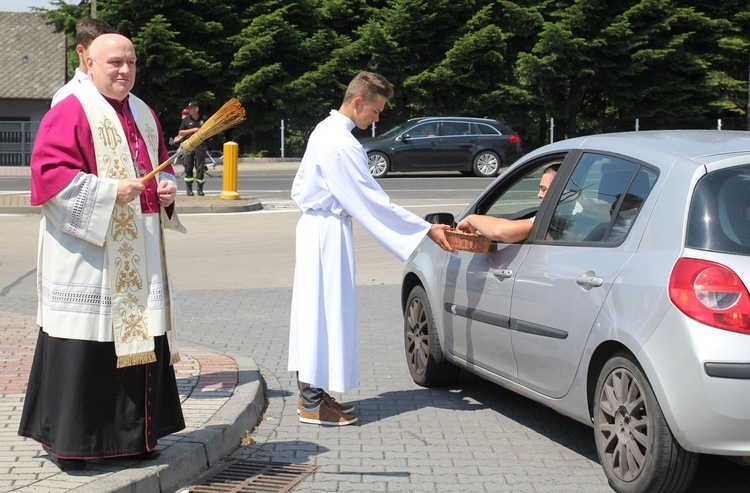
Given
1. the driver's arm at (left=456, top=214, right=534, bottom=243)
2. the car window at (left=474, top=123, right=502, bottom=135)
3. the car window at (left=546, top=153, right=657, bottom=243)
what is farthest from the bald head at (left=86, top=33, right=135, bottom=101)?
the car window at (left=474, top=123, right=502, bottom=135)

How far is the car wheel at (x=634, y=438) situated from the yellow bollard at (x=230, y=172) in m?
16.2

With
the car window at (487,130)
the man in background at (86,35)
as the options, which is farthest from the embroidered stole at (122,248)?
the car window at (487,130)

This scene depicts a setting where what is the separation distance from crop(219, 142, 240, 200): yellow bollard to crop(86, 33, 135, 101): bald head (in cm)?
1600

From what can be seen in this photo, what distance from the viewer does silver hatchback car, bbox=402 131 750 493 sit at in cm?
450

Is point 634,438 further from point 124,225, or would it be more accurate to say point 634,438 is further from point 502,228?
point 124,225

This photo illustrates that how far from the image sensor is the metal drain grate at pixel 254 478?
5.20 m

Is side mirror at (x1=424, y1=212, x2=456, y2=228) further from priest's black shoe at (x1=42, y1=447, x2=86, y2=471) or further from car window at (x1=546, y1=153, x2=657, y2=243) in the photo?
priest's black shoe at (x1=42, y1=447, x2=86, y2=471)

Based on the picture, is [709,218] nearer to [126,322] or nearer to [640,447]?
[640,447]

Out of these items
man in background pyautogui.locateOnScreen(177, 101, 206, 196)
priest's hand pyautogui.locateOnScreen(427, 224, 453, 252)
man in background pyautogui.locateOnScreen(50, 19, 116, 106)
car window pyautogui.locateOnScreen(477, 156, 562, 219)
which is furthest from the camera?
man in background pyautogui.locateOnScreen(177, 101, 206, 196)

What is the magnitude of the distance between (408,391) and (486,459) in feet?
5.44

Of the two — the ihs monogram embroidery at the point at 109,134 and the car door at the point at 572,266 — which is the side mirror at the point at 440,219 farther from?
the ihs monogram embroidery at the point at 109,134

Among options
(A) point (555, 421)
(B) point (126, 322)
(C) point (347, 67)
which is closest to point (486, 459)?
(A) point (555, 421)

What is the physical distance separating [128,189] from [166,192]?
32 centimetres

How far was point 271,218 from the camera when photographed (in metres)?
18.7
